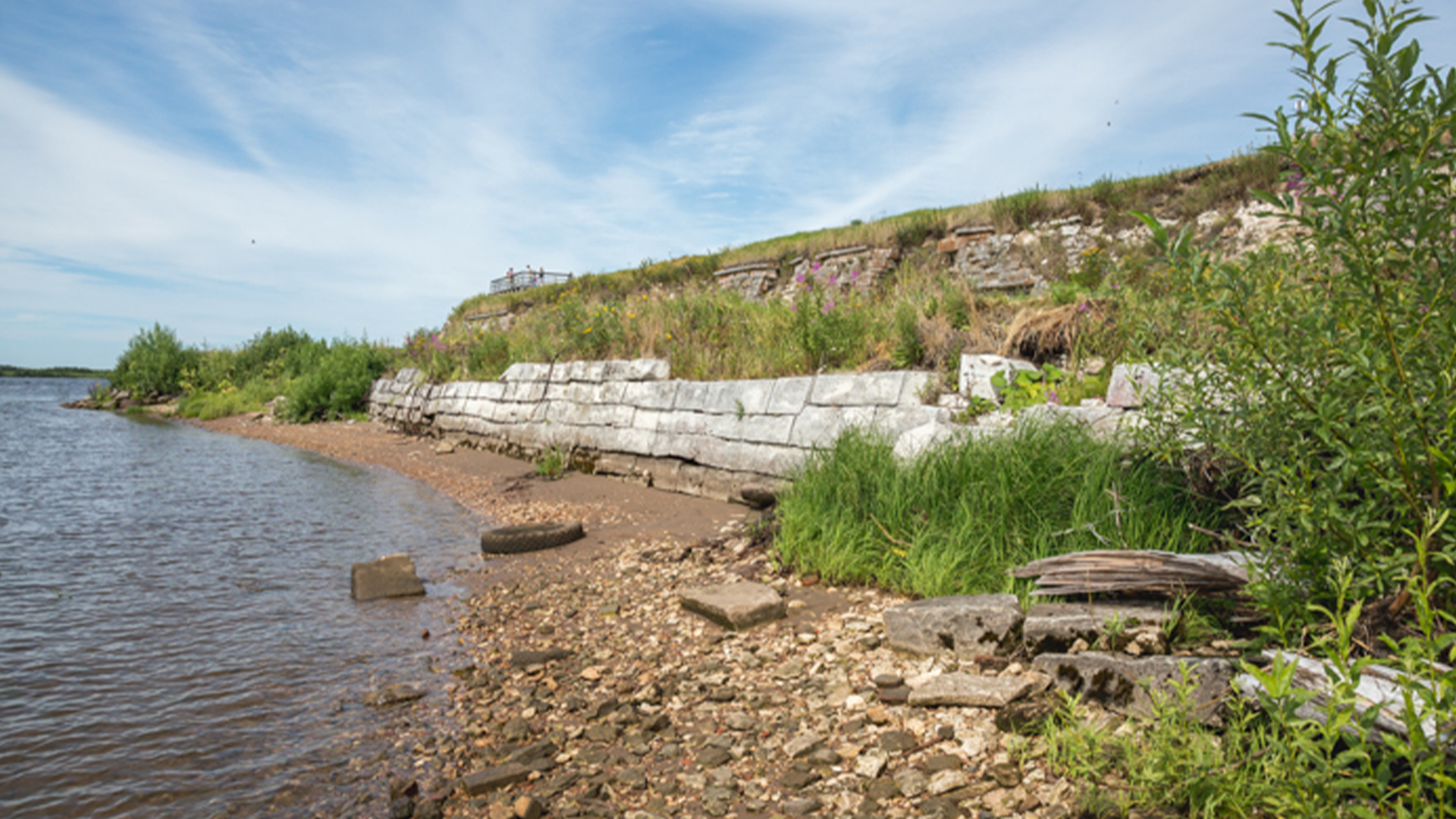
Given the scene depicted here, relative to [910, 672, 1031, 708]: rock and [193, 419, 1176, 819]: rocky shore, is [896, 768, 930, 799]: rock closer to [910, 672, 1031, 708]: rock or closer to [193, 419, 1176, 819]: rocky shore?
[193, 419, 1176, 819]: rocky shore

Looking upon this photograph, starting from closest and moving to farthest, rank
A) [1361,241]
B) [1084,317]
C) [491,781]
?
[1361,241], [491,781], [1084,317]

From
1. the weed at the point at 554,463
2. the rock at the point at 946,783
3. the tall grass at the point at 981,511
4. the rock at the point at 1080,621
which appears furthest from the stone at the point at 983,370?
the weed at the point at 554,463

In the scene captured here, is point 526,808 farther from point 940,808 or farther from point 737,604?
point 737,604

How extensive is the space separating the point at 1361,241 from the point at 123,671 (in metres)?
6.25

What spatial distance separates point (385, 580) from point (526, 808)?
3559 millimetres

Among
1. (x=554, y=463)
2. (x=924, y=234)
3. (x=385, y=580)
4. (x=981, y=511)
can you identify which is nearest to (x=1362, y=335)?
(x=981, y=511)

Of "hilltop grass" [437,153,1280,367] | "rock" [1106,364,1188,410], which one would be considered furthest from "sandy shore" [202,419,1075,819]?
"hilltop grass" [437,153,1280,367]

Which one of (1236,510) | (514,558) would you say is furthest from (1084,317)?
(514,558)

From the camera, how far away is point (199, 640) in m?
4.84

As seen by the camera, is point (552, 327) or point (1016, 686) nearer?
point (1016, 686)

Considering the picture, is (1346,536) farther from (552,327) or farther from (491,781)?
(552,327)

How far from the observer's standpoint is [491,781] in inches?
119

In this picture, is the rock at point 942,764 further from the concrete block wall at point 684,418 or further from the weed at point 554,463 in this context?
the weed at point 554,463

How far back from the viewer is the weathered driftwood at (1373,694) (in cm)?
207
